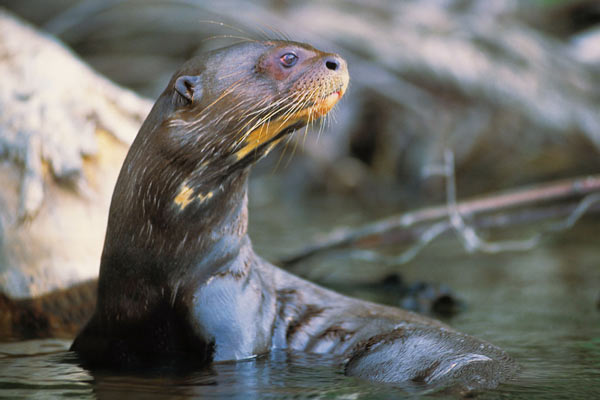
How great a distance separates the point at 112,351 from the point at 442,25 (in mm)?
5345

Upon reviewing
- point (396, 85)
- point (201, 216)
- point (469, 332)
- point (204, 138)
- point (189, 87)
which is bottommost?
point (469, 332)

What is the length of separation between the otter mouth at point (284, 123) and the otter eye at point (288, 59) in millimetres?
156

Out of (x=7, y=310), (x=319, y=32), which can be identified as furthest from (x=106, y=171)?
(x=319, y=32)

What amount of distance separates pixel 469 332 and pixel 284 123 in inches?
49.0

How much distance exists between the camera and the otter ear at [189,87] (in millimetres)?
2824

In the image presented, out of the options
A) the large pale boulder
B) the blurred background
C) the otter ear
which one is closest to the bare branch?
the blurred background

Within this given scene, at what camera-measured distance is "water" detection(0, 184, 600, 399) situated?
2.47 meters

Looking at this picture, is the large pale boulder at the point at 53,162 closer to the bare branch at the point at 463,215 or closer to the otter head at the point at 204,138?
the otter head at the point at 204,138

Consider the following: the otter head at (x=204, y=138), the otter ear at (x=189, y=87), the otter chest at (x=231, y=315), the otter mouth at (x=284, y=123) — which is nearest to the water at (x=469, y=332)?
the otter chest at (x=231, y=315)

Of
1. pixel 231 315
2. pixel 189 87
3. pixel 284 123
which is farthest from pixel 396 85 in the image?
pixel 231 315

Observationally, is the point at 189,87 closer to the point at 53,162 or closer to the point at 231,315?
the point at 231,315

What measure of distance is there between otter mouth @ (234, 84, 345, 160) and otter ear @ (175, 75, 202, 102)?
21cm

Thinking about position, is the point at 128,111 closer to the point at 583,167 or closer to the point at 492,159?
the point at 583,167

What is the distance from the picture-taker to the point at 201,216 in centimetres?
286
